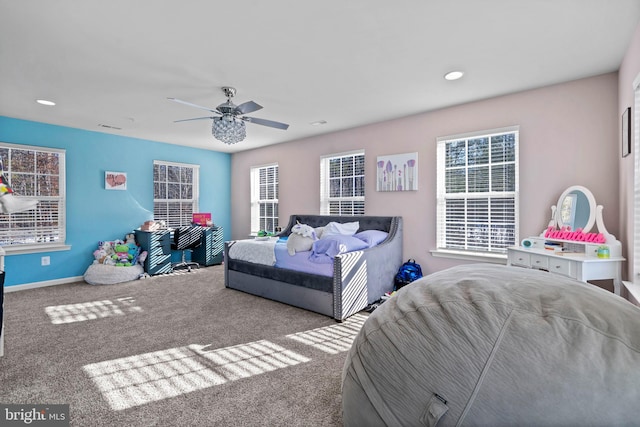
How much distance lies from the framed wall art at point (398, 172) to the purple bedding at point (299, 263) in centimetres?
174

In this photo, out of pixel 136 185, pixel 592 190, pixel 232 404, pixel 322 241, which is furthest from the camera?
pixel 136 185

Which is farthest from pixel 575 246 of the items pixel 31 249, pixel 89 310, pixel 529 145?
pixel 31 249

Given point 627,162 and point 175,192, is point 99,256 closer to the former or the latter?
point 175,192

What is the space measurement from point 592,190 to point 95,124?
651 cm

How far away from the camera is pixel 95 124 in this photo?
4848 mm

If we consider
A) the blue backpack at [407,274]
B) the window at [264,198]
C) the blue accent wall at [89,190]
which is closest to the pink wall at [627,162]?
the blue backpack at [407,274]

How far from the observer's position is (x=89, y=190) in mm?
5258

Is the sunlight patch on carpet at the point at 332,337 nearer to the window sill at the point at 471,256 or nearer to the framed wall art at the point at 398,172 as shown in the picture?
the window sill at the point at 471,256

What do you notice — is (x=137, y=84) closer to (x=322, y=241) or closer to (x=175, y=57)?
(x=175, y=57)

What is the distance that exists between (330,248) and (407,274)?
1.27 m

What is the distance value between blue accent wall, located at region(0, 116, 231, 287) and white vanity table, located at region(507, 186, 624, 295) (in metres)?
6.03

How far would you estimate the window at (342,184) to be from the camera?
5.18m

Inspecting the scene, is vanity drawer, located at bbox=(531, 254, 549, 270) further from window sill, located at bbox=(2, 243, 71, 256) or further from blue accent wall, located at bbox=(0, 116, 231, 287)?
window sill, located at bbox=(2, 243, 71, 256)

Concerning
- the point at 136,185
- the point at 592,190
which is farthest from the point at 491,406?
the point at 136,185
